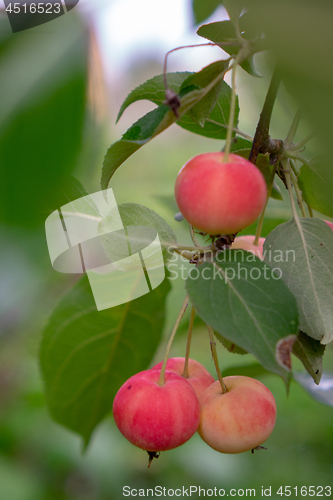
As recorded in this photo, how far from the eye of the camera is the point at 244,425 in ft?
1.62

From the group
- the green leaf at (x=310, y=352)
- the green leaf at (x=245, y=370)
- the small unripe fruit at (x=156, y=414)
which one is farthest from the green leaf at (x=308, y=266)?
the green leaf at (x=245, y=370)

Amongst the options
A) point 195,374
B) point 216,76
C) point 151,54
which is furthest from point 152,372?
point 151,54

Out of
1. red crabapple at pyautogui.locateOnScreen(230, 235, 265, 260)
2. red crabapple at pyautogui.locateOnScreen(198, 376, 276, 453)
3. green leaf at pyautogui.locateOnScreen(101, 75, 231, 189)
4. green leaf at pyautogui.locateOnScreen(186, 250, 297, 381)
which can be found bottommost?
red crabapple at pyautogui.locateOnScreen(198, 376, 276, 453)

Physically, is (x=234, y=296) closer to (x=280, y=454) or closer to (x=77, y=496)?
(x=280, y=454)

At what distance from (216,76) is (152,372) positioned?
39cm

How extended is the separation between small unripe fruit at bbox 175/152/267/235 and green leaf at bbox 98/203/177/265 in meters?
0.20

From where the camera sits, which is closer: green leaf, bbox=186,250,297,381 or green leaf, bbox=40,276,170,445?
green leaf, bbox=186,250,297,381

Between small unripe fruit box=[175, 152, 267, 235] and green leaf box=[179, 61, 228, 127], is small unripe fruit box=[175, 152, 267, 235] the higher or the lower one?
the lower one

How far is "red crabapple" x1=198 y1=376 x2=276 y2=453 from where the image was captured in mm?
493

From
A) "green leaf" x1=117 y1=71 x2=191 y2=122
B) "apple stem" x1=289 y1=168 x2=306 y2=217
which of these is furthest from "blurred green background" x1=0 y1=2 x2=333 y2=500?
"green leaf" x1=117 y1=71 x2=191 y2=122

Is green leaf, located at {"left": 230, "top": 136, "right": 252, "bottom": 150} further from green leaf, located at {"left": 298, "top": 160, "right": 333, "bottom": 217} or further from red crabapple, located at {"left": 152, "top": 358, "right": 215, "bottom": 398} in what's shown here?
red crabapple, located at {"left": 152, "top": 358, "right": 215, "bottom": 398}

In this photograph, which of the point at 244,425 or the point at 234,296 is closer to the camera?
the point at 234,296

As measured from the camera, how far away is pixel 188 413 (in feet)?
1.55

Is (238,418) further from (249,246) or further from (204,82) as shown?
(204,82)
